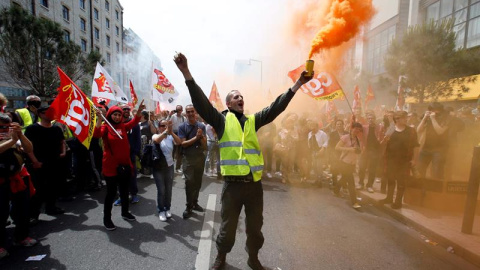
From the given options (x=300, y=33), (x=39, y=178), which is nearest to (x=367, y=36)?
(x=300, y=33)

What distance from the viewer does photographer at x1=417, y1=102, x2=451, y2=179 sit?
6152mm

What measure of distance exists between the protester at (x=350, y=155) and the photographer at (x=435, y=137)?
67.4 inches

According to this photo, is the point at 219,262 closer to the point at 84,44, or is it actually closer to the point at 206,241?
the point at 206,241

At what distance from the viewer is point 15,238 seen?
3729 millimetres

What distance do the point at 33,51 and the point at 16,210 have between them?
1885cm

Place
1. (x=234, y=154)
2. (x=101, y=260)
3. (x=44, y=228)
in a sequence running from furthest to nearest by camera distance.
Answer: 1. (x=44, y=228)
2. (x=101, y=260)
3. (x=234, y=154)

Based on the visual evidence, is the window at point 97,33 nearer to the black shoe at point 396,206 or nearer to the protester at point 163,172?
the protester at point 163,172

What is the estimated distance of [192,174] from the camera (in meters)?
5.00

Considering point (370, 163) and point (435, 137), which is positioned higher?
point (435, 137)

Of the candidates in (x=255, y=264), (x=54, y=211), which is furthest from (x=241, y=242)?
(x=54, y=211)

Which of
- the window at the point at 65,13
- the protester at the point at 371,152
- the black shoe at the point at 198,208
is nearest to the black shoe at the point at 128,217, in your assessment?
the black shoe at the point at 198,208

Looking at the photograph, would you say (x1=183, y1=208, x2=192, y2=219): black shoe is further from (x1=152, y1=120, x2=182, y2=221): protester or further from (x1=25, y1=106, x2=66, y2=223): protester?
(x1=25, y1=106, x2=66, y2=223): protester

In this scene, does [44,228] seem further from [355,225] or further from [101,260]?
[355,225]

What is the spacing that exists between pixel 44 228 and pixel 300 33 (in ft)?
27.0
